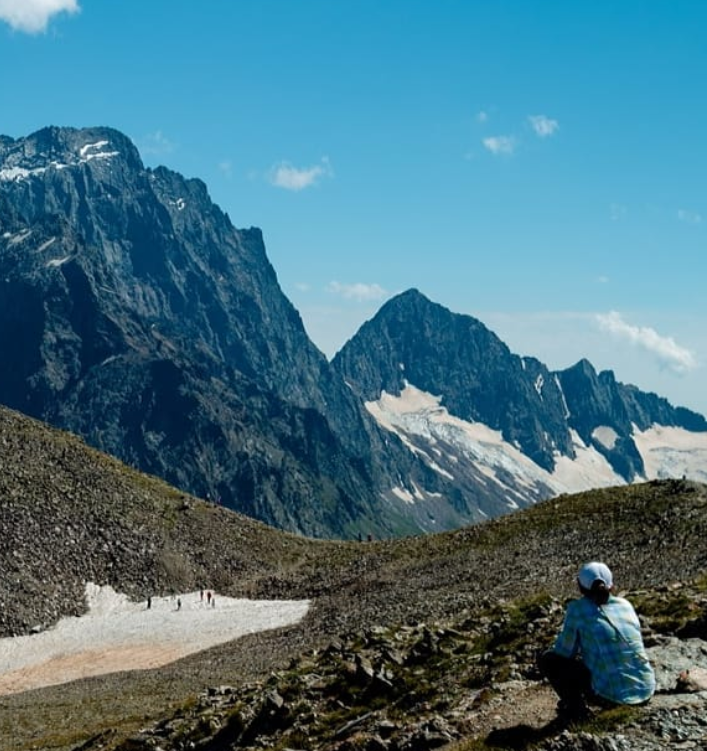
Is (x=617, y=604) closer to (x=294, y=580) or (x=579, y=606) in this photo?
(x=579, y=606)

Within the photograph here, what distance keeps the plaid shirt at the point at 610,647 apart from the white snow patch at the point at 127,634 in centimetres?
6339

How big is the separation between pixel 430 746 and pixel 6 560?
83.2m

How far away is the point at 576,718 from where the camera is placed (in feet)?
67.6

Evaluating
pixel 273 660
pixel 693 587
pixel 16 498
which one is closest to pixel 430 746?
pixel 693 587

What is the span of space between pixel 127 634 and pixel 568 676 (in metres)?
75.1

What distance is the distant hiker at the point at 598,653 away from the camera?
20.1 meters

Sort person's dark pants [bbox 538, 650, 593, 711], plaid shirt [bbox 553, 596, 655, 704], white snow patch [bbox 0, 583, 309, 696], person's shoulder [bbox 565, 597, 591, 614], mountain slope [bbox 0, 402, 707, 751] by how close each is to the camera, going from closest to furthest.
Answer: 1. plaid shirt [bbox 553, 596, 655, 704]
2. person's dark pants [bbox 538, 650, 593, 711]
3. person's shoulder [bbox 565, 597, 591, 614]
4. mountain slope [bbox 0, 402, 707, 751]
5. white snow patch [bbox 0, 583, 309, 696]

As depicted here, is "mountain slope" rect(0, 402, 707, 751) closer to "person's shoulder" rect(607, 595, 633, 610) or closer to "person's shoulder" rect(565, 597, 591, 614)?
"person's shoulder" rect(565, 597, 591, 614)

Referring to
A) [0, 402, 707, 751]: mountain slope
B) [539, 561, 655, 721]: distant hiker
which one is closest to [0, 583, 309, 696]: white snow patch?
[0, 402, 707, 751]: mountain slope

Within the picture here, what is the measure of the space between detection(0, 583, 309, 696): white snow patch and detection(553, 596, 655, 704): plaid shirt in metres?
63.4

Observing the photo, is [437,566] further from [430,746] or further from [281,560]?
[430,746]

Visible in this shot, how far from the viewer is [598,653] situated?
2012 cm

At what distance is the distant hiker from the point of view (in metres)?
20.1

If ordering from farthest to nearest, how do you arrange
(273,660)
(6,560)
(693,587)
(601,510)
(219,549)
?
(219,549) < (601,510) < (6,560) < (273,660) < (693,587)
